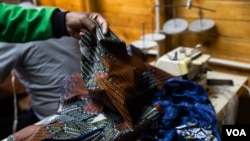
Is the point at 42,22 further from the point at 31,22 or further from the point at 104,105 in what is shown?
the point at 104,105

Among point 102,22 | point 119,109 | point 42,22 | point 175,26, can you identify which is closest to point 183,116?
point 119,109

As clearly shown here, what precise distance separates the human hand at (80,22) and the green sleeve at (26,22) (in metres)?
0.07

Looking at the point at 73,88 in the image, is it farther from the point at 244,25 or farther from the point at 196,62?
the point at 244,25

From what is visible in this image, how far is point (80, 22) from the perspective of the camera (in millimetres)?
1062

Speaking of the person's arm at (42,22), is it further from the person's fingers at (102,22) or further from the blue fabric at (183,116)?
the blue fabric at (183,116)

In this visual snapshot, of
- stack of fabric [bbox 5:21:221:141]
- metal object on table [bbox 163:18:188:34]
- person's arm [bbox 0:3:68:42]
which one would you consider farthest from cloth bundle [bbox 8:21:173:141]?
metal object on table [bbox 163:18:188:34]

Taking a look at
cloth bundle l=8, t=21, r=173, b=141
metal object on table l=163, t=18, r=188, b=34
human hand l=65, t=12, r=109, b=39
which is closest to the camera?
cloth bundle l=8, t=21, r=173, b=141

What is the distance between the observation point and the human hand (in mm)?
1043

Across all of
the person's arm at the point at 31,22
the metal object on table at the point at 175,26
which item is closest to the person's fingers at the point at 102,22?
the person's arm at the point at 31,22

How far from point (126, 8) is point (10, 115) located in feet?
3.82

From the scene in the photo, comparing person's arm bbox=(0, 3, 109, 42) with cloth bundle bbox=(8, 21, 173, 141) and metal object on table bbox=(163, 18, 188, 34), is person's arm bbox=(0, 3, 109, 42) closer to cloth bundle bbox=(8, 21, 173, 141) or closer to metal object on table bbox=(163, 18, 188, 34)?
cloth bundle bbox=(8, 21, 173, 141)

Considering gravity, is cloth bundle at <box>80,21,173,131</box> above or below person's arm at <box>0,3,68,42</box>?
below

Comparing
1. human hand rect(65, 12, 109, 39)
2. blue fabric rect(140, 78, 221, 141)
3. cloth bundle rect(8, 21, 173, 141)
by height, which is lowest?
blue fabric rect(140, 78, 221, 141)

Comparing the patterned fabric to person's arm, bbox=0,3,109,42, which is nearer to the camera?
the patterned fabric
